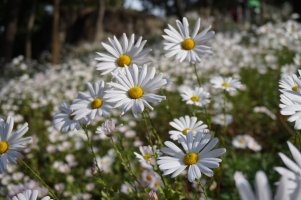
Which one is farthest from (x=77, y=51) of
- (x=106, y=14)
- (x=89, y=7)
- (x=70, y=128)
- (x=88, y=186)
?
(x=70, y=128)

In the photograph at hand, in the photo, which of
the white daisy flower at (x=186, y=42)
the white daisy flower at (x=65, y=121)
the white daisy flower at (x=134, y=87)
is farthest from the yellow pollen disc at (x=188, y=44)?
the white daisy flower at (x=65, y=121)

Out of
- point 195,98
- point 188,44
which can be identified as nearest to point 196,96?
point 195,98

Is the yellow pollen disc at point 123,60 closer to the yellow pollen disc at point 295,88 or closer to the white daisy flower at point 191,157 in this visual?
the white daisy flower at point 191,157

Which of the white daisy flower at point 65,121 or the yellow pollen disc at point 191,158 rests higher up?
the yellow pollen disc at point 191,158

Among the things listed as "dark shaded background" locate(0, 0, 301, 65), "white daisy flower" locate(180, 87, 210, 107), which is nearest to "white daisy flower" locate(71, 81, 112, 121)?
"white daisy flower" locate(180, 87, 210, 107)

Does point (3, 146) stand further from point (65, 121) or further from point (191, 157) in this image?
point (191, 157)

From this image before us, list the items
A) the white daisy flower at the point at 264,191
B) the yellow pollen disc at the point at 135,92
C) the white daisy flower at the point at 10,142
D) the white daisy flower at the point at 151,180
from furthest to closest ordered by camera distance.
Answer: the white daisy flower at the point at 151,180
the yellow pollen disc at the point at 135,92
the white daisy flower at the point at 10,142
the white daisy flower at the point at 264,191

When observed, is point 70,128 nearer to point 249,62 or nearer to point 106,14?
point 249,62

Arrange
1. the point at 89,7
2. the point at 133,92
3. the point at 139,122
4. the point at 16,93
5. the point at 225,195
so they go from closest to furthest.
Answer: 1. the point at 133,92
2. the point at 225,195
3. the point at 139,122
4. the point at 16,93
5. the point at 89,7
